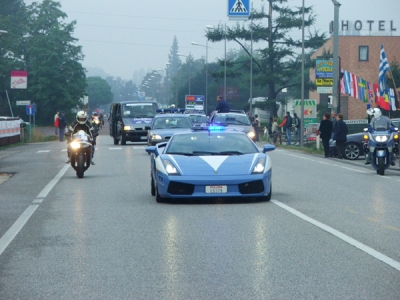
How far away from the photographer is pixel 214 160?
15133 mm

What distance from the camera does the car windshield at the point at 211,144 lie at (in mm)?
15780

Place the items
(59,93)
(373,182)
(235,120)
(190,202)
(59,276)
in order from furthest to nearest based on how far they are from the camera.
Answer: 1. (59,93)
2. (235,120)
3. (373,182)
4. (190,202)
5. (59,276)

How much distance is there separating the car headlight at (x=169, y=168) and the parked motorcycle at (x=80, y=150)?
6.44m

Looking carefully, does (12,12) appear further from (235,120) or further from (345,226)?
(345,226)

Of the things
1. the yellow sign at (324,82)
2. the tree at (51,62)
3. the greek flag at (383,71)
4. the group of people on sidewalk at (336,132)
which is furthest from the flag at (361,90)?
the tree at (51,62)

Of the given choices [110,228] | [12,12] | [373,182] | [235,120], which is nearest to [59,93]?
[12,12]

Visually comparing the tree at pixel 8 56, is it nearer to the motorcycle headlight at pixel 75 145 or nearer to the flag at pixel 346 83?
the flag at pixel 346 83

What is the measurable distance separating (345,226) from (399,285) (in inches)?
164

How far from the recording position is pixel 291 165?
2750 centimetres

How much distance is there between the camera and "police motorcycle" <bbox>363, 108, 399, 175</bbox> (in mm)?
23538

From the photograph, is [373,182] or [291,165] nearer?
[373,182]

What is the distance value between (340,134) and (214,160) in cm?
1850

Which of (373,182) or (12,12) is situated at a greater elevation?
(12,12)

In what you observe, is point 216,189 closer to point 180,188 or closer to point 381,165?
point 180,188
